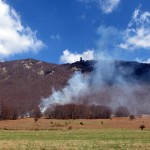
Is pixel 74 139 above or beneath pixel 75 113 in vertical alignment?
beneath

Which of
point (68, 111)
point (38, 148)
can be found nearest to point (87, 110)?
point (68, 111)

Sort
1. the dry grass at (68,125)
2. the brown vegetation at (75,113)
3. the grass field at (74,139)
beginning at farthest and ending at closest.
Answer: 1. the brown vegetation at (75,113)
2. the dry grass at (68,125)
3. the grass field at (74,139)

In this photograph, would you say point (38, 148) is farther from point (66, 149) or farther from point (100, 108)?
point (100, 108)

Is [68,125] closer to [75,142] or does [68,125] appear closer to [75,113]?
[75,142]

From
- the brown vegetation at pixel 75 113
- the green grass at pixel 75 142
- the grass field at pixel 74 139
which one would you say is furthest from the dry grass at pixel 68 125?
the brown vegetation at pixel 75 113

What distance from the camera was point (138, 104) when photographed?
194m

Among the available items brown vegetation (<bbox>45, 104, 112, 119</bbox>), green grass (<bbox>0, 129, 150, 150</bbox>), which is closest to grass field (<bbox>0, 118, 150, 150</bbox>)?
green grass (<bbox>0, 129, 150, 150</bbox>)

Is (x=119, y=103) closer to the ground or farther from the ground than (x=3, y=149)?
farther from the ground

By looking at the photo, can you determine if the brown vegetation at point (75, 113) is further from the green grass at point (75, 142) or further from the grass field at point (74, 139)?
the green grass at point (75, 142)

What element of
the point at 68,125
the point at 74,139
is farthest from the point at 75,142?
the point at 68,125

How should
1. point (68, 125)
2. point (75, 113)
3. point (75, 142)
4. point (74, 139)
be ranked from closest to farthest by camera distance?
point (75, 142) < point (74, 139) < point (68, 125) < point (75, 113)

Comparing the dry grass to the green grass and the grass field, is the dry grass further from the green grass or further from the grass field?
the green grass

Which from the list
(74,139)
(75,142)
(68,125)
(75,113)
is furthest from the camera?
(75,113)

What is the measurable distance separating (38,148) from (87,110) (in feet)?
360
